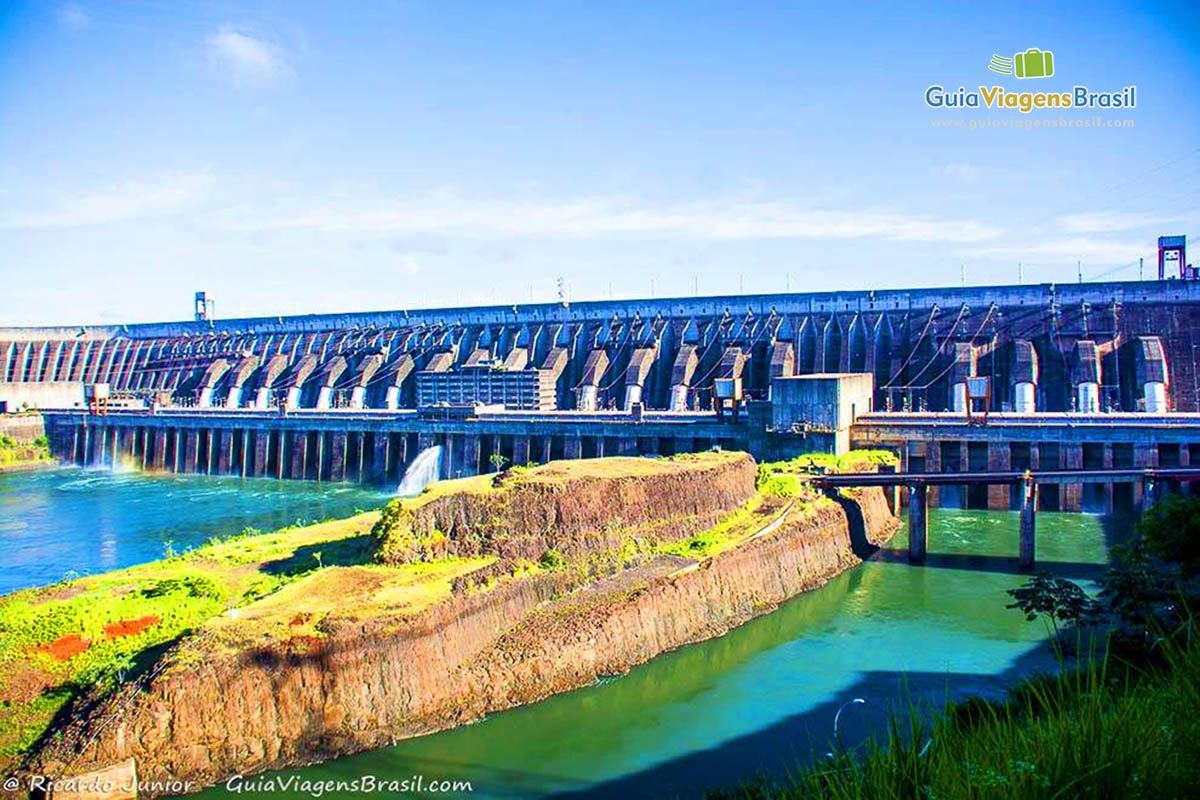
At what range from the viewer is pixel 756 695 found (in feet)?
75.7

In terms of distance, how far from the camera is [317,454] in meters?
64.2

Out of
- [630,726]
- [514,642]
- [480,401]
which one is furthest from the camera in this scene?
[480,401]

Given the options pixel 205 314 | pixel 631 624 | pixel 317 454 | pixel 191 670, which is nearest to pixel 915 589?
pixel 631 624

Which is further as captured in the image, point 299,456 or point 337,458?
point 299,456

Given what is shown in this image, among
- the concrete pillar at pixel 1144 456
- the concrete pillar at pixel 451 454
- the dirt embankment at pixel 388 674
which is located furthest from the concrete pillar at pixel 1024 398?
the concrete pillar at pixel 451 454

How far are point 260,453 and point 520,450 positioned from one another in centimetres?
2306

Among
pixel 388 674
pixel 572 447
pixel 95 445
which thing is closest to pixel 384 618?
pixel 388 674

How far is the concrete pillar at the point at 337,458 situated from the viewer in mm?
62812

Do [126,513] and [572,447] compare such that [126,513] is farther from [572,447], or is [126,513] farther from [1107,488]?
[1107,488]

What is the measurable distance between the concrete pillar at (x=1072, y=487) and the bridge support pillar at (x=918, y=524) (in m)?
11.9

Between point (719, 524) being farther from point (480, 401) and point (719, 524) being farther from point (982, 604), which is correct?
point (480, 401)

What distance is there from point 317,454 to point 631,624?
146 ft

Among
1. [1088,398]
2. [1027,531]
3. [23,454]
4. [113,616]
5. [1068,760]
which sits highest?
[1088,398]

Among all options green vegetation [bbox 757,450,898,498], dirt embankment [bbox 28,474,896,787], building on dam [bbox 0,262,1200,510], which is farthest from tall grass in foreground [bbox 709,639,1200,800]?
building on dam [bbox 0,262,1200,510]
